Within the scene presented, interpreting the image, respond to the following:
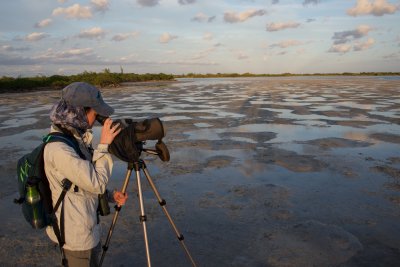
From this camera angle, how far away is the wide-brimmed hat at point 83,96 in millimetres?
2482

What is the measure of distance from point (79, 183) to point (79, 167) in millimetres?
120

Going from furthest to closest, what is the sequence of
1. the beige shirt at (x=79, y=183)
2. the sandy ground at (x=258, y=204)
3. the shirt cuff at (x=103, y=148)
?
the sandy ground at (x=258, y=204)
the shirt cuff at (x=103, y=148)
the beige shirt at (x=79, y=183)

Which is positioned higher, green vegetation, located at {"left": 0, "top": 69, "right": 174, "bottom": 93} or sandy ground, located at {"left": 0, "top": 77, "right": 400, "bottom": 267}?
green vegetation, located at {"left": 0, "top": 69, "right": 174, "bottom": 93}

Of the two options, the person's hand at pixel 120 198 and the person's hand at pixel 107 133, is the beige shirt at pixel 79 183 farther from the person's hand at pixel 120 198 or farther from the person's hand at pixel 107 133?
the person's hand at pixel 120 198

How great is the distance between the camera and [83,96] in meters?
2.49

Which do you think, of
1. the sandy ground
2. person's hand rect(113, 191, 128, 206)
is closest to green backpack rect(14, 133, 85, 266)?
person's hand rect(113, 191, 128, 206)

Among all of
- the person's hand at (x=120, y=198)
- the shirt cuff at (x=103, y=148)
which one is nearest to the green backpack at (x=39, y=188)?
the shirt cuff at (x=103, y=148)

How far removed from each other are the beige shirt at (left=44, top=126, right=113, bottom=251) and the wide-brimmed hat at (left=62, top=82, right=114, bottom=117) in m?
0.24

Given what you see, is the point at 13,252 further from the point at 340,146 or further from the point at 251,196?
the point at 340,146

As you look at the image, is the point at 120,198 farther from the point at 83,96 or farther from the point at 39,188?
the point at 83,96

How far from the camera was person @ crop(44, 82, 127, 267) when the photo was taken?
2404 millimetres

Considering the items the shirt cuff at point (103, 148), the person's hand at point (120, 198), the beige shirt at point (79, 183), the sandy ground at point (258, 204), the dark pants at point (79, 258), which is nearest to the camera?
the beige shirt at point (79, 183)

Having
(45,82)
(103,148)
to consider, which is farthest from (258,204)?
(45,82)

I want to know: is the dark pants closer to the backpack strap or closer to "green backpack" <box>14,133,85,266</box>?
the backpack strap
